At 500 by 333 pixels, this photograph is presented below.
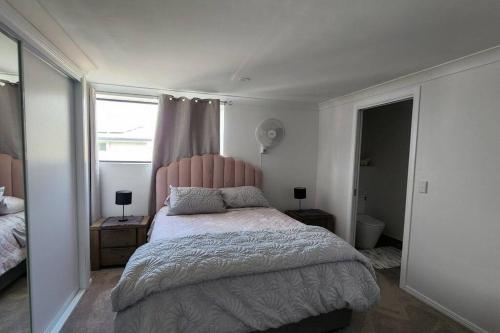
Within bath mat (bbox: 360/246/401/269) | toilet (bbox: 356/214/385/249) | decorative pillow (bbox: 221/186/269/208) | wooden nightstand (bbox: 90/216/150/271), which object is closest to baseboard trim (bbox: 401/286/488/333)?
bath mat (bbox: 360/246/401/269)

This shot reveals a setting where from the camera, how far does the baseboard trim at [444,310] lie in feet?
6.51

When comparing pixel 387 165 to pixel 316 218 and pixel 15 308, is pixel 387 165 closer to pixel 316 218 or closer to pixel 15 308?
pixel 316 218

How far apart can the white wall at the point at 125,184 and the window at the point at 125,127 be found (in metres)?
0.12

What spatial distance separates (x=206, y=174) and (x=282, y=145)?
51.0 inches

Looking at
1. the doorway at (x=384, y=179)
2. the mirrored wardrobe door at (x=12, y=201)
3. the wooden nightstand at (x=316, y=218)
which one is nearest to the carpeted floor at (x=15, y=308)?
the mirrored wardrobe door at (x=12, y=201)

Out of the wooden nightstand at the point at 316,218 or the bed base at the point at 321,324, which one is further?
the wooden nightstand at the point at 316,218

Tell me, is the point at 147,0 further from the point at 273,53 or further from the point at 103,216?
the point at 103,216

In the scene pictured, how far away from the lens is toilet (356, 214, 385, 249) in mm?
3545

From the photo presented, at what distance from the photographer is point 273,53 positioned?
198 centimetres

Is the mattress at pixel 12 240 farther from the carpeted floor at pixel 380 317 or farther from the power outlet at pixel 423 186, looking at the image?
the power outlet at pixel 423 186

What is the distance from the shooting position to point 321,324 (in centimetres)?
188

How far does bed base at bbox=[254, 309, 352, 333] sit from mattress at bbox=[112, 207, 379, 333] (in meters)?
0.19

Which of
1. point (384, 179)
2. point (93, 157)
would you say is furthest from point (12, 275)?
point (384, 179)

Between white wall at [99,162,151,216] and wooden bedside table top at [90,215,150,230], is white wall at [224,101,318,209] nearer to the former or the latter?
white wall at [99,162,151,216]
